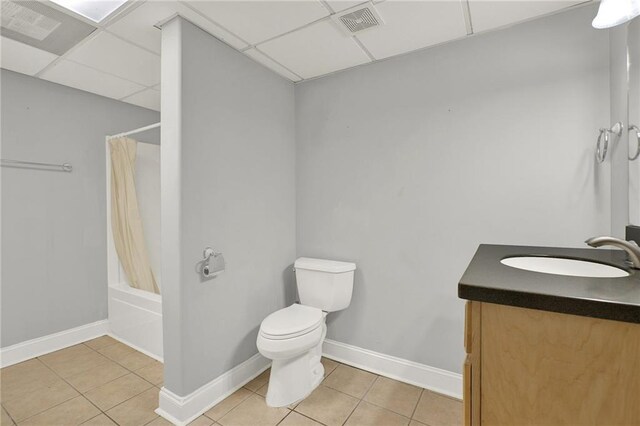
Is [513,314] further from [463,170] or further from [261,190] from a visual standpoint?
[261,190]

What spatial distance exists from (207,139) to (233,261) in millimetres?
812

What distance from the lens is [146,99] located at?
285 centimetres

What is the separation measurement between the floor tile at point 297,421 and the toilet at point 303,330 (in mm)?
120

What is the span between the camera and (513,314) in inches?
31.0

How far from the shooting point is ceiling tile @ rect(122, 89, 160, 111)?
2.70 metres

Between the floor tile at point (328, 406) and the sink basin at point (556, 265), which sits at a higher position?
the sink basin at point (556, 265)

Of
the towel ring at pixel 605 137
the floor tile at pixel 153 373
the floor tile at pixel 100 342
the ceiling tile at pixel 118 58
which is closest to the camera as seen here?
the towel ring at pixel 605 137

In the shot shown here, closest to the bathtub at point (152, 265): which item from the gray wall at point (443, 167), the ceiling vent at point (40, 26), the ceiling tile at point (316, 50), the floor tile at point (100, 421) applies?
the floor tile at point (100, 421)

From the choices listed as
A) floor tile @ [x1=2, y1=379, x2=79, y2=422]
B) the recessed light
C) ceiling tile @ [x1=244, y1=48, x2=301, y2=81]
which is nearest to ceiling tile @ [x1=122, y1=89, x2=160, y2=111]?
the recessed light

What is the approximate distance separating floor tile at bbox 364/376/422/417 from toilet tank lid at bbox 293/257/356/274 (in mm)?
803

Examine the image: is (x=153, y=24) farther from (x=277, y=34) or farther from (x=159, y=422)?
(x=159, y=422)

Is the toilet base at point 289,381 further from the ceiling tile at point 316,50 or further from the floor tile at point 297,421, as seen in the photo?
the ceiling tile at point 316,50

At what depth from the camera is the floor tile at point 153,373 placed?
2.03 meters

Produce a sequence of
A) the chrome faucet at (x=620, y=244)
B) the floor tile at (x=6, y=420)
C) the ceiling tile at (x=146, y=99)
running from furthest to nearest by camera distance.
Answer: the ceiling tile at (x=146, y=99)
the floor tile at (x=6, y=420)
the chrome faucet at (x=620, y=244)
